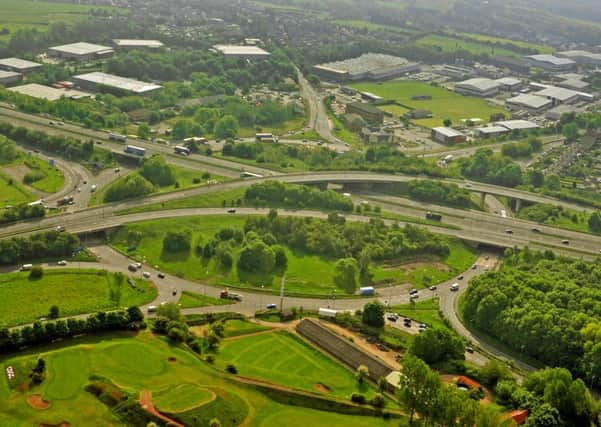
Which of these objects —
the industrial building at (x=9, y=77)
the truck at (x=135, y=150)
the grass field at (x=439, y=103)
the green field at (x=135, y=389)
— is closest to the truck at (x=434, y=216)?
the truck at (x=135, y=150)

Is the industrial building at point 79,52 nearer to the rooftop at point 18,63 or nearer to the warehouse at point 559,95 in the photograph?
the rooftop at point 18,63

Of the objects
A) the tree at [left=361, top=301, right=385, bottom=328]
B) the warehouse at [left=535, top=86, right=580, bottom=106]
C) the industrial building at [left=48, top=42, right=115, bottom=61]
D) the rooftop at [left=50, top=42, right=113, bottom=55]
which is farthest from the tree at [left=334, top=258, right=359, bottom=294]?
the rooftop at [left=50, top=42, right=113, bottom=55]

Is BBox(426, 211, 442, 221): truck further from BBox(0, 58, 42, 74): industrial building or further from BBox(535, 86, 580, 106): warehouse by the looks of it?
BBox(0, 58, 42, 74): industrial building

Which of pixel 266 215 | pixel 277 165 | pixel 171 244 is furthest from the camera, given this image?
pixel 277 165

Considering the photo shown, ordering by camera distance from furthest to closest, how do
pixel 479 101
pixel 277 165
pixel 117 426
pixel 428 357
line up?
pixel 479 101, pixel 277 165, pixel 428 357, pixel 117 426

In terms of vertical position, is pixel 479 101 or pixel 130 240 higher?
pixel 479 101

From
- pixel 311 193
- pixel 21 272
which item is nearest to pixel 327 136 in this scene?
pixel 311 193

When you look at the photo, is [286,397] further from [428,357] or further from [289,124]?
[289,124]
